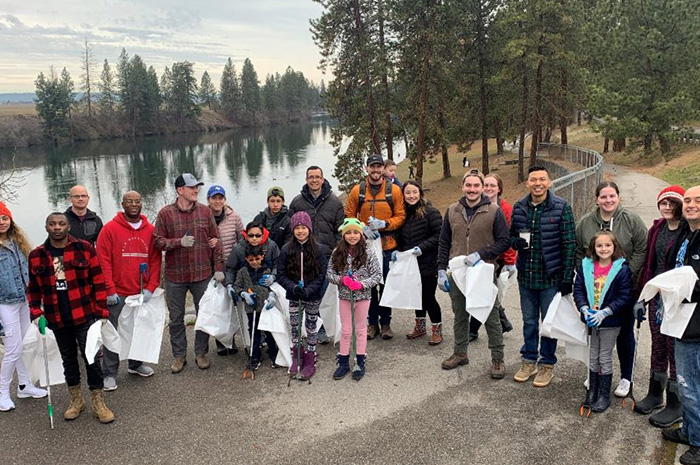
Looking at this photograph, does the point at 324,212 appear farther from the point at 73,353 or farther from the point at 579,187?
the point at 579,187

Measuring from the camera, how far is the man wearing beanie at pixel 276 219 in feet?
19.6

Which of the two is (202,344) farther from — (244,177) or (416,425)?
(244,177)

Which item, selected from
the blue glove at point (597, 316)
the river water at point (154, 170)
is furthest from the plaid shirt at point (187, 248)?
the river water at point (154, 170)

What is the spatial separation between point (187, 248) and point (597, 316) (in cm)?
390

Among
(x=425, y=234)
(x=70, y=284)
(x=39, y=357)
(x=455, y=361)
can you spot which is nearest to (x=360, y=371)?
(x=455, y=361)

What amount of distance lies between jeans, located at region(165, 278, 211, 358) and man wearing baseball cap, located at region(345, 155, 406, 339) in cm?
184

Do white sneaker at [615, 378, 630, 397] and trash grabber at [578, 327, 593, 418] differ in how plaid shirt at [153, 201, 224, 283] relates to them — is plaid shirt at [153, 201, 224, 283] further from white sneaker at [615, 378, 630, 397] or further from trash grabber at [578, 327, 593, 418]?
white sneaker at [615, 378, 630, 397]

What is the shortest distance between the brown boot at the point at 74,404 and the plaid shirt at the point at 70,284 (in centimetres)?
64

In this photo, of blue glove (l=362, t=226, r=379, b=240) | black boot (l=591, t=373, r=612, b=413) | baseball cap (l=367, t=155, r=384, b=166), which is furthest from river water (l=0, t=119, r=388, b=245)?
Answer: black boot (l=591, t=373, r=612, b=413)

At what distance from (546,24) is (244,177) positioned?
2555 cm

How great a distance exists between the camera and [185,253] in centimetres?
553

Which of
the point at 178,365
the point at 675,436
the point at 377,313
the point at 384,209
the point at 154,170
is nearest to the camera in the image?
the point at 675,436

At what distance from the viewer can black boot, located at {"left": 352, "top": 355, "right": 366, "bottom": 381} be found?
5.25 m

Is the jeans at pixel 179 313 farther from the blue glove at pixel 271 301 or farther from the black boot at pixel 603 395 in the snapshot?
the black boot at pixel 603 395
